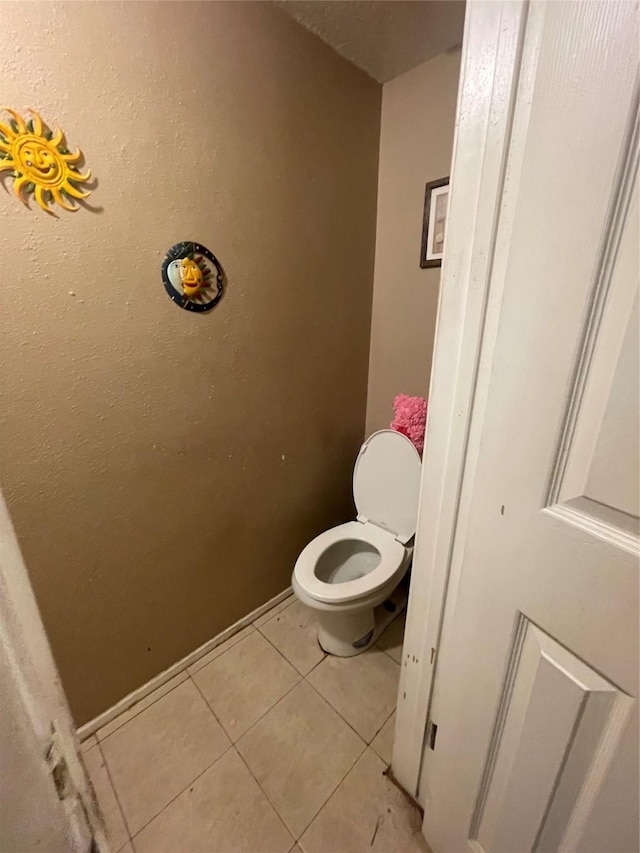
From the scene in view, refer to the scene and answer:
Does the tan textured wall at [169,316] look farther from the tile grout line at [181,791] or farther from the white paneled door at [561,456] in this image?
the white paneled door at [561,456]

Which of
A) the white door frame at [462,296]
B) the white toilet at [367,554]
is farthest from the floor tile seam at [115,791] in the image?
the white door frame at [462,296]

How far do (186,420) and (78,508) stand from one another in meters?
0.38

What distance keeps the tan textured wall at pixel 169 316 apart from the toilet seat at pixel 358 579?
234mm

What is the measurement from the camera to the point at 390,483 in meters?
1.43

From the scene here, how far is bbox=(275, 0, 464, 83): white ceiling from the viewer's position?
1.07 meters

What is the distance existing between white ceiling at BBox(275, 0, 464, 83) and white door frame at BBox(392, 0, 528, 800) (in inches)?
34.6

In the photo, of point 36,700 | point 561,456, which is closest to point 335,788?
point 36,700

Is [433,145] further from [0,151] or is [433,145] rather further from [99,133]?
[0,151]

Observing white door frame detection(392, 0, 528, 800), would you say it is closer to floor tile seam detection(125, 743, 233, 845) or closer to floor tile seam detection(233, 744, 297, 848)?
floor tile seam detection(233, 744, 297, 848)

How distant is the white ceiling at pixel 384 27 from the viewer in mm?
1074

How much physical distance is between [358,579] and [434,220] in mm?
1324

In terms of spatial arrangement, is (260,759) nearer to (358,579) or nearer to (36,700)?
(358,579)

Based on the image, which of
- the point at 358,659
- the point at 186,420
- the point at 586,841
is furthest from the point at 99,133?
the point at 358,659

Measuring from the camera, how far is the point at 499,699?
63 centimetres
